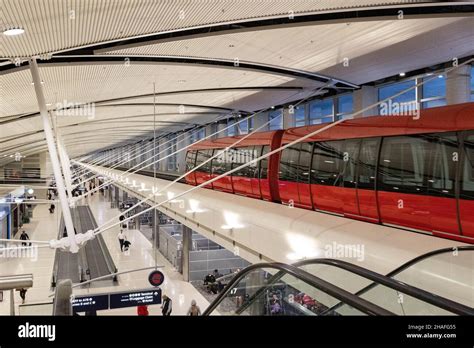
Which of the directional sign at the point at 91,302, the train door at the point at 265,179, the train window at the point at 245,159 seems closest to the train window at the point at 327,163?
the train door at the point at 265,179

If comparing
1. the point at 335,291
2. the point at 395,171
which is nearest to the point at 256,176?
the point at 395,171

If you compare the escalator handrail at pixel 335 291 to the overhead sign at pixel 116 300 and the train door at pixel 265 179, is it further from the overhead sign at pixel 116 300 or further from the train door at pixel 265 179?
the train door at pixel 265 179

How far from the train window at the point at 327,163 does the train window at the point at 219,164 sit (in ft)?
20.7

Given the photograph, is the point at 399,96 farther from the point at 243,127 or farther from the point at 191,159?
the point at 243,127

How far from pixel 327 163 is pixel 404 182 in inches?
88.0

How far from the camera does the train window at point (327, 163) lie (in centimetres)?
832

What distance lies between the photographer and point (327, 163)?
870 centimetres

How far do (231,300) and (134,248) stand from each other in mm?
20111

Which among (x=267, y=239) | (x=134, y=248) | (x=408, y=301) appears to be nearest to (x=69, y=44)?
(x=267, y=239)

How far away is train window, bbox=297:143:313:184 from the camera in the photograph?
9.41 metres

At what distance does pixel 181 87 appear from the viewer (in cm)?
1566

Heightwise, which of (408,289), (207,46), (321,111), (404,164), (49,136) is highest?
(207,46)

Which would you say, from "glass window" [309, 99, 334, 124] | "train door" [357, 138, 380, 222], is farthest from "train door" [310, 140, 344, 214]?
"glass window" [309, 99, 334, 124]
